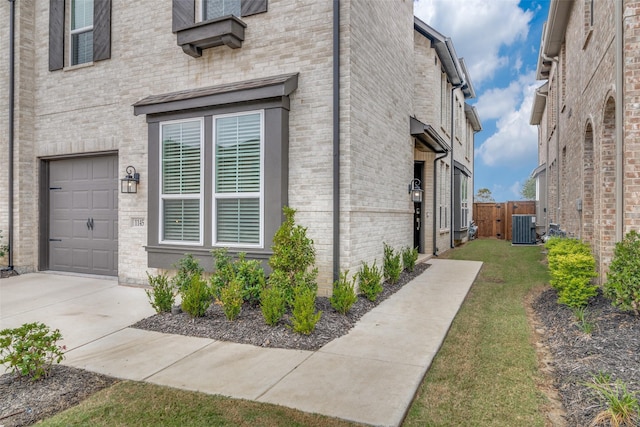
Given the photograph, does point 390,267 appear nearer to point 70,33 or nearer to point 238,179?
point 238,179

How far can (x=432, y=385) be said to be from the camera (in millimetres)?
3428

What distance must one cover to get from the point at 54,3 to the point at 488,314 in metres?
10.4

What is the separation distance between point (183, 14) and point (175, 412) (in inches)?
252

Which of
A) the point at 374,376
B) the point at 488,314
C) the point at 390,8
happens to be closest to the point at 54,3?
the point at 390,8

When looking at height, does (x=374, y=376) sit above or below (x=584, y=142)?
below

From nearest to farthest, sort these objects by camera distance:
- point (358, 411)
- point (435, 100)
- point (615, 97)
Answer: point (358, 411) < point (615, 97) < point (435, 100)

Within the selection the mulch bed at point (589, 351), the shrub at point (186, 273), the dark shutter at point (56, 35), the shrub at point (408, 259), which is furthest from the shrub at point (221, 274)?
the dark shutter at point (56, 35)

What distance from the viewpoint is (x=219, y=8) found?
6.75 m

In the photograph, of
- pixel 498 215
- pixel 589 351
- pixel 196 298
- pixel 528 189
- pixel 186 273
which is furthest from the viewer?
pixel 528 189

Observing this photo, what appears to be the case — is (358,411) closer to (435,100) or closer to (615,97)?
(615,97)

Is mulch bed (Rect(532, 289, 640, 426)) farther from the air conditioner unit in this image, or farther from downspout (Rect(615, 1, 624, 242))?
the air conditioner unit

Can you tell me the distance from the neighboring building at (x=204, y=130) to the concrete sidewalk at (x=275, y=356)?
1212mm

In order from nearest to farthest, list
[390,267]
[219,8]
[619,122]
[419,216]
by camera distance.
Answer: [619,122], [219,8], [390,267], [419,216]

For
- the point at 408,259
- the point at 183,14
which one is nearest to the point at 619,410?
the point at 408,259
